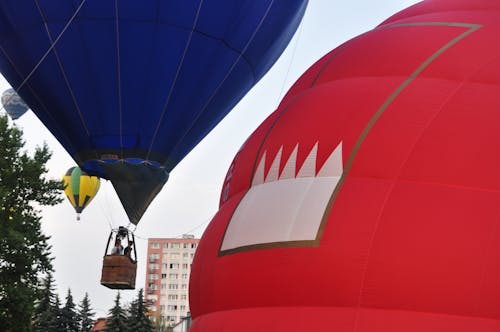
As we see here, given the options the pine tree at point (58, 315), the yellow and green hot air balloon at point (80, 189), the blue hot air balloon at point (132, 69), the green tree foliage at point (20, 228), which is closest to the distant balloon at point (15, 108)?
the yellow and green hot air balloon at point (80, 189)

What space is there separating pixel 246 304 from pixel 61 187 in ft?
43.7

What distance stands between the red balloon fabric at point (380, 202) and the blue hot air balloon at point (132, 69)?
6820 mm

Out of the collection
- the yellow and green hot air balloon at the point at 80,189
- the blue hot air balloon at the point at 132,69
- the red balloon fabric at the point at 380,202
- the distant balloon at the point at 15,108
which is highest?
the distant balloon at the point at 15,108

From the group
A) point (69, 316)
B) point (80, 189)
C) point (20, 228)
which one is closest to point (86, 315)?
point (69, 316)

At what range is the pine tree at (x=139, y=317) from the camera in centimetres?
3641

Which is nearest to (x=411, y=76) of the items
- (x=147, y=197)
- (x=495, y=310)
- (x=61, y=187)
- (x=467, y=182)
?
(x=467, y=182)

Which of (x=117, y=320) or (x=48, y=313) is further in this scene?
(x=48, y=313)

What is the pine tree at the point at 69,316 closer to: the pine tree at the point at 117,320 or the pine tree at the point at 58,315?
the pine tree at the point at 58,315

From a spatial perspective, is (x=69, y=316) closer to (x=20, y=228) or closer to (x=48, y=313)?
(x=48, y=313)

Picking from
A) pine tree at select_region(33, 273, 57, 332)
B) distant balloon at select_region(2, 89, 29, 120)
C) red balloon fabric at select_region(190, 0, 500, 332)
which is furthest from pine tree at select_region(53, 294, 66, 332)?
red balloon fabric at select_region(190, 0, 500, 332)

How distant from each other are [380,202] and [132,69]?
8871 mm

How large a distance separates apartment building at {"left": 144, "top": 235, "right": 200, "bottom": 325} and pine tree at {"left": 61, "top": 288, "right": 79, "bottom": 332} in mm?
50088

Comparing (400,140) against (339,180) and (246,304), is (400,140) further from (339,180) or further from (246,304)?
(246,304)

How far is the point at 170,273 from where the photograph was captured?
95.6m
